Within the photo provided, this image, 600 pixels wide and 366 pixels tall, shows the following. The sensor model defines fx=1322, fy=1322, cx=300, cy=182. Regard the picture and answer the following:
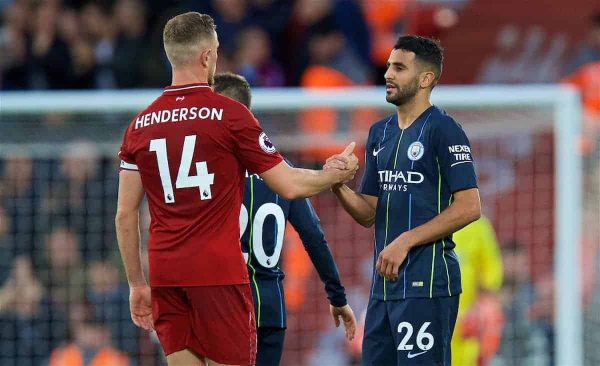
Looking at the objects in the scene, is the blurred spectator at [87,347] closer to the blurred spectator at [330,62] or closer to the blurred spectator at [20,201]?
the blurred spectator at [20,201]

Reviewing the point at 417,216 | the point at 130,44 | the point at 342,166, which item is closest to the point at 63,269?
the point at 130,44

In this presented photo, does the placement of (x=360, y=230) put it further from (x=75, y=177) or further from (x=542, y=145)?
(x=75, y=177)

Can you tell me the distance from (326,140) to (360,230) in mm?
742

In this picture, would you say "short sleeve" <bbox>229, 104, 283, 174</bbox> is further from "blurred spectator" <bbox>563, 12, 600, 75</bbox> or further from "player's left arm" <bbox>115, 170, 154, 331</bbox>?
"blurred spectator" <bbox>563, 12, 600, 75</bbox>

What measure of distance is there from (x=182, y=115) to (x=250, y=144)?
0.30 meters

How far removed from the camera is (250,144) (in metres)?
5.40

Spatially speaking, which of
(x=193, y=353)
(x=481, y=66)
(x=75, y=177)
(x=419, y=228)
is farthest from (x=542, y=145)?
(x=193, y=353)

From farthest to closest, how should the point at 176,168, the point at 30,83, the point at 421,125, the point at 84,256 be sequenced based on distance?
the point at 30,83, the point at 84,256, the point at 421,125, the point at 176,168

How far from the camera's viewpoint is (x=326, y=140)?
9.55 m

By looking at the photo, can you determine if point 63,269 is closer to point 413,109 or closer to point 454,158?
point 413,109

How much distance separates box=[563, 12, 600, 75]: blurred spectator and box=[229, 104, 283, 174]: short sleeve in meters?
6.14

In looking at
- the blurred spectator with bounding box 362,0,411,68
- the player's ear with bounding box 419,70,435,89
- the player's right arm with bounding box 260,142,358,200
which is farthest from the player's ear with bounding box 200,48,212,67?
the blurred spectator with bounding box 362,0,411,68

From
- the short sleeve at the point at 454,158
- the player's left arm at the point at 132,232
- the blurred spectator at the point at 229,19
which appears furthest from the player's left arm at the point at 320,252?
the blurred spectator at the point at 229,19

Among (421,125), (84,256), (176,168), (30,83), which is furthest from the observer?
(30,83)
